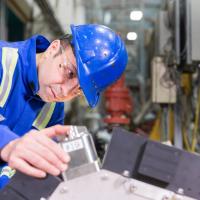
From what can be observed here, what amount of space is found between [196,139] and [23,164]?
281cm

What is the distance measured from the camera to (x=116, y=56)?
1.41 metres

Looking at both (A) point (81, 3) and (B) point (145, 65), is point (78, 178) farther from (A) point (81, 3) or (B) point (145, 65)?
(B) point (145, 65)

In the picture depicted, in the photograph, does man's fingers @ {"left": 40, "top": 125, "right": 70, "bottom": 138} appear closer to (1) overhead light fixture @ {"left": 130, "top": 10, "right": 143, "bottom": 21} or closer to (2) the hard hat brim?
(2) the hard hat brim

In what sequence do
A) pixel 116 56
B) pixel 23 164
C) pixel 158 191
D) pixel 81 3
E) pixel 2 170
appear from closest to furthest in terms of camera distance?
pixel 23 164 < pixel 158 191 < pixel 2 170 < pixel 116 56 < pixel 81 3

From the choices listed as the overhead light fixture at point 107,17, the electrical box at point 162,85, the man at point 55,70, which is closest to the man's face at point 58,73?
the man at point 55,70

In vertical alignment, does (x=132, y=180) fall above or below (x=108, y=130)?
above

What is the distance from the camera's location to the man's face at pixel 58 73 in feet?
4.74

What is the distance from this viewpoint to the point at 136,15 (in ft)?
17.8

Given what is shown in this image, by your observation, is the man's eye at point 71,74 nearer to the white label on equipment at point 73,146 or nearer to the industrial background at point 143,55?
the industrial background at point 143,55

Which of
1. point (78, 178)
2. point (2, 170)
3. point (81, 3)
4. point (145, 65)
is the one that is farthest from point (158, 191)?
point (145, 65)

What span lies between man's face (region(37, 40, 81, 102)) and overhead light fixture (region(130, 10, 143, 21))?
3.93 metres

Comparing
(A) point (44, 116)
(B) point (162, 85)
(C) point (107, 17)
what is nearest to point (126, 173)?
(A) point (44, 116)

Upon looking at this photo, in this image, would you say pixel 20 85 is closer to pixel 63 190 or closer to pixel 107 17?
pixel 63 190

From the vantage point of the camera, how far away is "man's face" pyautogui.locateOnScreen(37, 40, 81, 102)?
1.45 meters
